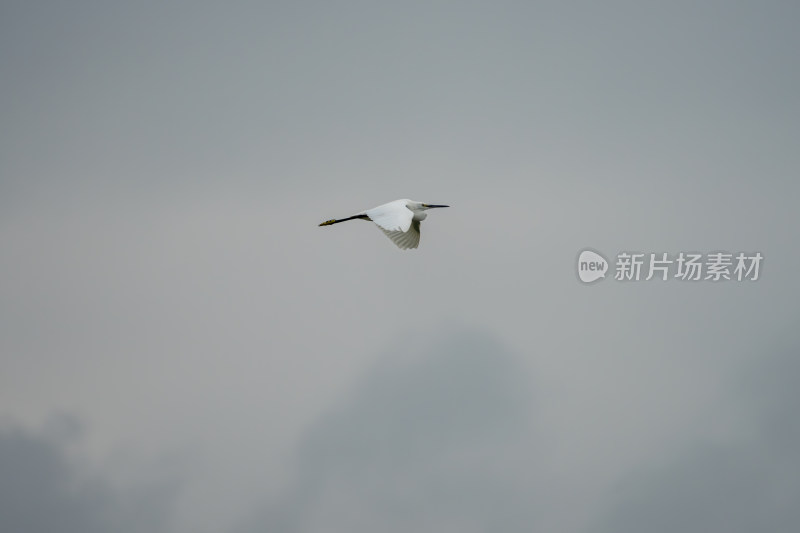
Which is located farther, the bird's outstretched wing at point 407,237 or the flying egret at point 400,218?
the bird's outstretched wing at point 407,237

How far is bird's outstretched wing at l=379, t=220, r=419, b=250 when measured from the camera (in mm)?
24812

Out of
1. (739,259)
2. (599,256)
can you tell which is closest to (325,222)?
(599,256)

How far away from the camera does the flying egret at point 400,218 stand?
22500mm

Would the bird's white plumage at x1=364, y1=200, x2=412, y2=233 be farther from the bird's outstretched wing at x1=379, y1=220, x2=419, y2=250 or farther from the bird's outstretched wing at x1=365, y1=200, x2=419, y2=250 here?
the bird's outstretched wing at x1=379, y1=220, x2=419, y2=250

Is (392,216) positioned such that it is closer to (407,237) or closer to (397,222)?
(397,222)

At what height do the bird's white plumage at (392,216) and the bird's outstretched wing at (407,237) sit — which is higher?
the bird's white plumage at (392,216)

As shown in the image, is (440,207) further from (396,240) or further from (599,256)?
(599,256)

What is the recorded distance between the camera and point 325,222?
91.3 ft

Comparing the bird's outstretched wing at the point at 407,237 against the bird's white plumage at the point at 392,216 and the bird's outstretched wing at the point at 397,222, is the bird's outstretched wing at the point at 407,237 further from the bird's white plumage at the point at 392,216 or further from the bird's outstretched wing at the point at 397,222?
the bird's white plumage at the point at 392,216

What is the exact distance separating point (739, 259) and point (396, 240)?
13.9 metres

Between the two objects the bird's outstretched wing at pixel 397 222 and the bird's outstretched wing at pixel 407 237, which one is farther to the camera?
the bird's outstretched wing at pixel 407 237

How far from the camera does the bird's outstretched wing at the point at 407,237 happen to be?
2481 cm

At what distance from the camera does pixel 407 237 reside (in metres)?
25.0

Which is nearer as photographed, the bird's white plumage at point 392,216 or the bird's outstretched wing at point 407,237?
the bird's white plumage at point 392,216
